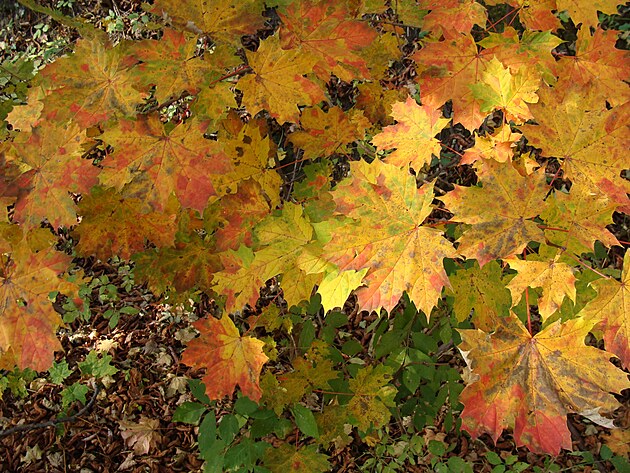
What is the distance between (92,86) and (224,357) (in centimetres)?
93

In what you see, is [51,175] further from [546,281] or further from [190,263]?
[546,281]

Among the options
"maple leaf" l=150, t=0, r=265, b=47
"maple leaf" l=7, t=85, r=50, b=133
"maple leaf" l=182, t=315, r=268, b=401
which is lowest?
"maple leaf" l=182, t=315, r=268, b=401

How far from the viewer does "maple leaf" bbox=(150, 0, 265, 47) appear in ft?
5.12

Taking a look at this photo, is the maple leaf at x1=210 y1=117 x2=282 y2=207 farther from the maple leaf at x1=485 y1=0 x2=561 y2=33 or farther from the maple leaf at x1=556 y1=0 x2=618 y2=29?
the maple leaf at x1=556 y1=0 x2=618 y2=29

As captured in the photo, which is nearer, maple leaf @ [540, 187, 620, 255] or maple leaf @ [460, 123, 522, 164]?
maple leaf @ [540, 187, 620, 255]

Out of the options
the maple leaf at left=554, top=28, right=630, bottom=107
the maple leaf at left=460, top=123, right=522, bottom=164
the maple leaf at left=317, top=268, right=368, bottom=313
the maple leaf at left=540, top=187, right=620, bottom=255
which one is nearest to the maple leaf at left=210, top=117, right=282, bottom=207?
the maple leaf at left=317, top=268, right=368, bottom=313

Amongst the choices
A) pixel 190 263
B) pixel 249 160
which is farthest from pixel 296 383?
pixel 249 160

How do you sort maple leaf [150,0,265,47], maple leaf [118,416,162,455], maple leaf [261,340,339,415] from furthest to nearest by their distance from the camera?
1. maple leaf [118,416,162,455]
2. maple leaf [261,340,339,415]
3. maple leaf [150,0,265,47]

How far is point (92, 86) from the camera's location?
1484 millimetres

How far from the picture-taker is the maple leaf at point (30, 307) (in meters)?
1.49

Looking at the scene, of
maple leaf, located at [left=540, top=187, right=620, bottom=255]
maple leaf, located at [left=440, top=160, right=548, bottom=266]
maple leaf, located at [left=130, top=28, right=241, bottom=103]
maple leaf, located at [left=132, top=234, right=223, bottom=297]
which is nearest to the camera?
maple leaf, located at [left=440, top=160, right=548, bottom=266]

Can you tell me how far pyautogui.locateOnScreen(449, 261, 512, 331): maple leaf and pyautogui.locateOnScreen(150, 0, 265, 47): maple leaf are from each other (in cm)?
105

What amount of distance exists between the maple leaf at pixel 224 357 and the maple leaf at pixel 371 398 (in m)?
0.55

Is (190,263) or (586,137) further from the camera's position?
(190,263)
